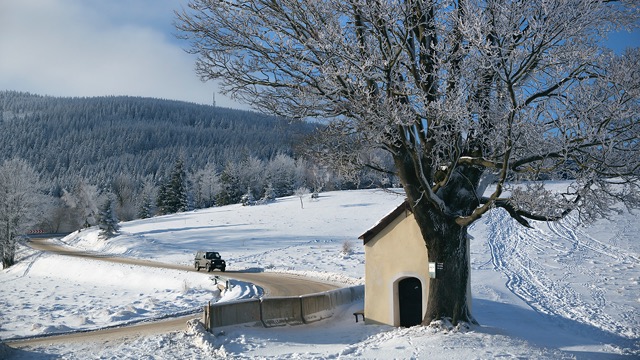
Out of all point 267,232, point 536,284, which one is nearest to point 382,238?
point 536,284

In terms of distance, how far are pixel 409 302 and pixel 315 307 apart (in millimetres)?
3468

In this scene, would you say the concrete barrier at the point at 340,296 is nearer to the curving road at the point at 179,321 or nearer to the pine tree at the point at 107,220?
the curving road at the point at 179,321

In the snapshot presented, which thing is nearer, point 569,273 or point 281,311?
point 281,311

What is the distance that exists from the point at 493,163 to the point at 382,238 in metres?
5.52

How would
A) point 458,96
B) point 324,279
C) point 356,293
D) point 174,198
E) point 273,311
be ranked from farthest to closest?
point 174,198 < point 324,279 < point 356,293 < point 273,311 < point 458,96

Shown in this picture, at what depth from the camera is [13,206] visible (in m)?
49.2

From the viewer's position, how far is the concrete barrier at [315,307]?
1661cm

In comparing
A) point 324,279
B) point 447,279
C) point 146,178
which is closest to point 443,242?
point 447,279

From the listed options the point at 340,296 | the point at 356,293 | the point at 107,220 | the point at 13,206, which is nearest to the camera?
the point at 340,296

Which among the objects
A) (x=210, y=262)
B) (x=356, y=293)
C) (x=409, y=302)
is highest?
(x=409, y=302)

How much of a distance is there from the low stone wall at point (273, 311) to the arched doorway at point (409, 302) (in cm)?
314

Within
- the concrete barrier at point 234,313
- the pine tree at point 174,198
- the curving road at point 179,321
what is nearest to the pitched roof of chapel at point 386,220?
the concrete barrier at point 234,313

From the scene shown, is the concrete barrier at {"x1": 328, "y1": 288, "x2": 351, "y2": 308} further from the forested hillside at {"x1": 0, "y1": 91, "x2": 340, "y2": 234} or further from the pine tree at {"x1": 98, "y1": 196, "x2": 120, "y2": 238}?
the pine tree at {"x1": 98, "y1": 196, "x2": 120, "y2": 238}

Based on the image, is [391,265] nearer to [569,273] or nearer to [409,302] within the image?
[409,302]
